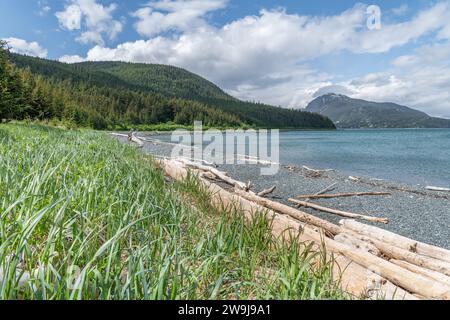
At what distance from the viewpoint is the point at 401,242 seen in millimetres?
5051

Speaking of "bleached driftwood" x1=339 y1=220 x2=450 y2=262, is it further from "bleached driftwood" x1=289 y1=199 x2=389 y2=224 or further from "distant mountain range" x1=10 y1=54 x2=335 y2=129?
"distant mountain range" x1=10 y1=54 x2=335 y2=129

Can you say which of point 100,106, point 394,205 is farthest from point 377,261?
point 100,106

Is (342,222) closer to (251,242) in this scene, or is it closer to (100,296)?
(251,242)

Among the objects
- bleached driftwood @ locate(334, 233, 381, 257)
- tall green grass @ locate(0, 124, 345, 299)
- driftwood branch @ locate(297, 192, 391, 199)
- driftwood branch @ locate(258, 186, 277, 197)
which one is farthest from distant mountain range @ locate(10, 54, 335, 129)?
bleached driftwood @ locate(334, 233, 381, 257)

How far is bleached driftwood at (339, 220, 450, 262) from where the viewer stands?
14.9ft

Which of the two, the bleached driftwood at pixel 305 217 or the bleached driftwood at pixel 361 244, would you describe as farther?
the bleached driftwood at pixel 305 217

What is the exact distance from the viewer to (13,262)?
68.3 inches

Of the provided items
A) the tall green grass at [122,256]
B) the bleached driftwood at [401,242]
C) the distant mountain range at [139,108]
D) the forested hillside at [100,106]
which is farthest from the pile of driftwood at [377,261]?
the distant mountain range at [139,108]

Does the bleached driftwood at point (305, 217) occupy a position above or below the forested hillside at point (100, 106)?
below

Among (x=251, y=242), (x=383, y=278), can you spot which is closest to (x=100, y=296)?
(x=251, y=242)

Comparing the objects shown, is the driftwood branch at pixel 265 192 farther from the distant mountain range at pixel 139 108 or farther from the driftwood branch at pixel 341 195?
the distant mountain range at pixel 139 108

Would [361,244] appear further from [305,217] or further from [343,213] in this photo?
[343,213]

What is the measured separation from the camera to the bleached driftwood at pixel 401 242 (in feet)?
14.9

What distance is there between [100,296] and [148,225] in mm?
1335
